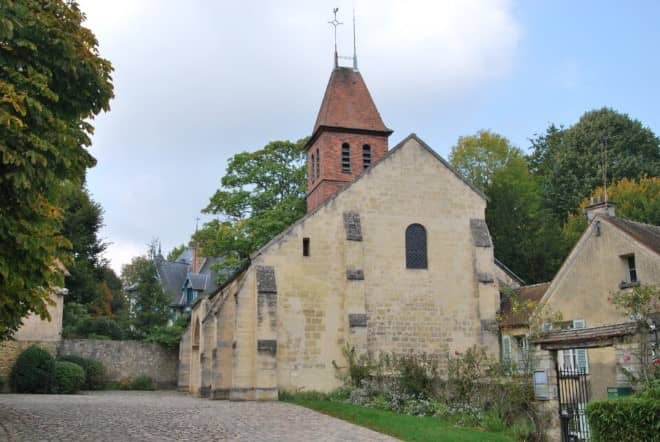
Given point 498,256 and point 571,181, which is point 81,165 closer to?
point 498,256

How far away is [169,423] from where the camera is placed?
14633 millimetres

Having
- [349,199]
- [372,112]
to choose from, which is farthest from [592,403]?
[372,112]

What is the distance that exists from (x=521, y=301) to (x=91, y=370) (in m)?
19.0

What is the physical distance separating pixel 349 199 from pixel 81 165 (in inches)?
591

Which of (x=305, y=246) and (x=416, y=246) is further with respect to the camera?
(x=416, y=246)

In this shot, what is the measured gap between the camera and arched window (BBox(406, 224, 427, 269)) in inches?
982

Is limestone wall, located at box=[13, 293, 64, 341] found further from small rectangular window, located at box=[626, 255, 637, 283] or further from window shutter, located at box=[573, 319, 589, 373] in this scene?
small rectangular window, located at box=[626, 255, 637, 283]

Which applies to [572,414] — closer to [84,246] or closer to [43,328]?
[43,328]

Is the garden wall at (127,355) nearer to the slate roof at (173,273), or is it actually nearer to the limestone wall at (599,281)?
the slate roof at (173,273)

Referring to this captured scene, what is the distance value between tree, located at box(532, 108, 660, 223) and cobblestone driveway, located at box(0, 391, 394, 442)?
29.1 m

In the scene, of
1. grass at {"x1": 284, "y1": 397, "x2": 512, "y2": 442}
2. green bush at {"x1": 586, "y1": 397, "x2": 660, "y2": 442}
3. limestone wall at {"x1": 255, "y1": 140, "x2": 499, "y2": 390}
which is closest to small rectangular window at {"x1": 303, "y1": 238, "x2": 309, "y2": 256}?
limestone wall at {"x1": 255, "y1": 140, "x2": 499, "y2": 390}

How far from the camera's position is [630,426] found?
9312 millimetres

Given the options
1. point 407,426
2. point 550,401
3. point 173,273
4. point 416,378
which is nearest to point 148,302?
point 173,273

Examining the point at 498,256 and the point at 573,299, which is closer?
the point at 573,299
